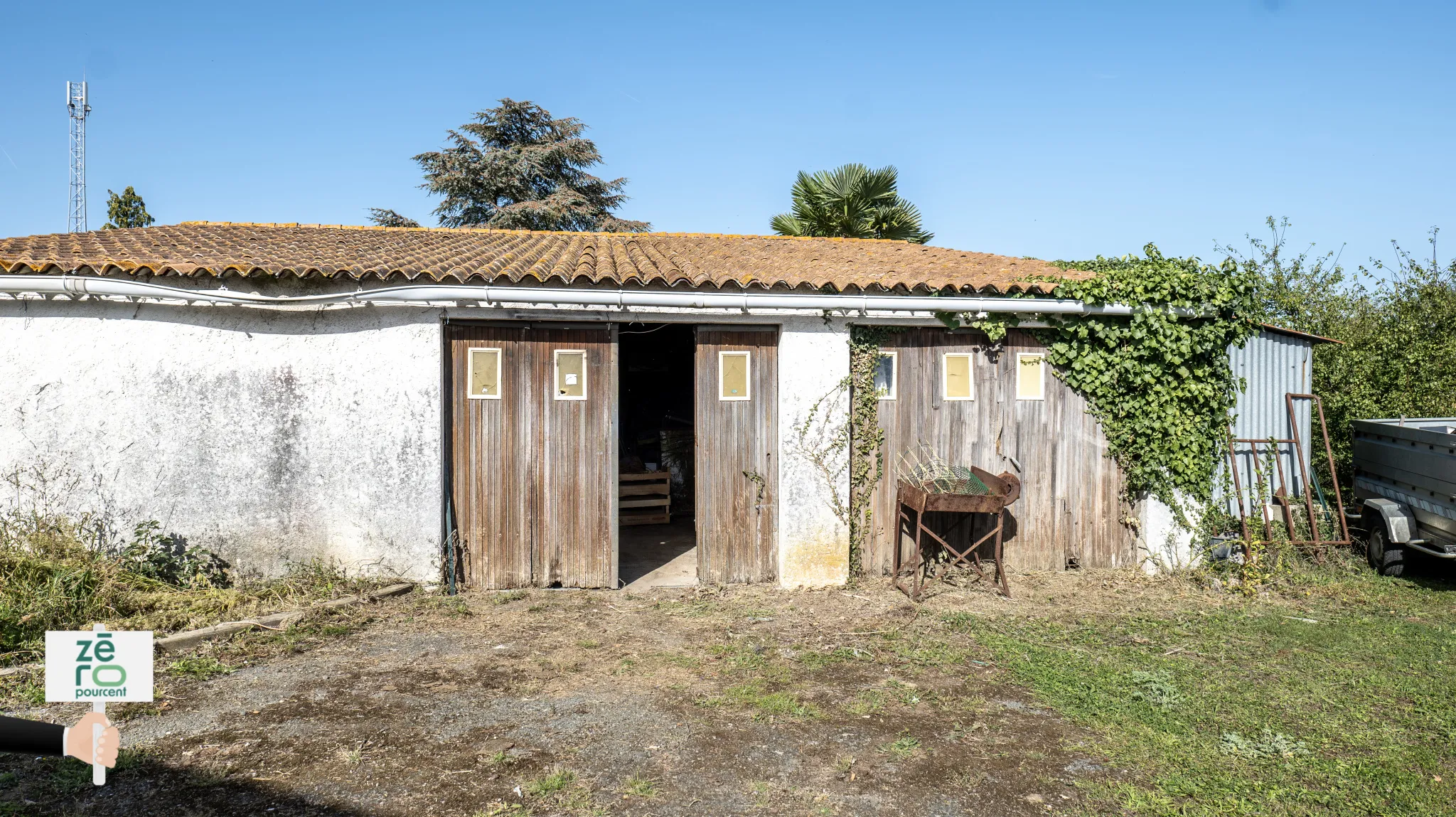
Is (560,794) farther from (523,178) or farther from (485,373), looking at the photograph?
(523,178)

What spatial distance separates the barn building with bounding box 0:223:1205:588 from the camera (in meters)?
7.51

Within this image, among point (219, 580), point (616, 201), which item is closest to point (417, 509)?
point (219, 580)

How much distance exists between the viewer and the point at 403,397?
7.70 meters

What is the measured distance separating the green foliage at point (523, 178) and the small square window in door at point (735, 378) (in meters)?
19.6

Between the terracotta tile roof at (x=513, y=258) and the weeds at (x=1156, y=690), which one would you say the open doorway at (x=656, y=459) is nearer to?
the terracotta tile roof at (x=513, y=258)

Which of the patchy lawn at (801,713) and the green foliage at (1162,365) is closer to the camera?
the patchy lawn at (801,713)

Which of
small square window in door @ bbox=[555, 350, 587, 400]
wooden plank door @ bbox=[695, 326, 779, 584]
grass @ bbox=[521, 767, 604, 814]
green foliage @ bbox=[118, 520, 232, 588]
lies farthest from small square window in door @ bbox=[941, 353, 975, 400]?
green foliage @ bbox=[118, 520, 232, 588]

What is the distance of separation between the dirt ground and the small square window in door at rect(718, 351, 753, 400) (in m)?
2.22

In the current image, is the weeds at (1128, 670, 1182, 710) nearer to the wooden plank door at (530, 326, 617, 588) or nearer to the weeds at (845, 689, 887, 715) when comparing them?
the weeds at (845, 689, 887, 715)

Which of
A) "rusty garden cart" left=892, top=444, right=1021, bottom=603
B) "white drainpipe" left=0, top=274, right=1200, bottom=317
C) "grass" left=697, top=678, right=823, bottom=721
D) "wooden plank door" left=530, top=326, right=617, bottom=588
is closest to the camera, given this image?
"grass" left=697, top=678, right=823, bottom=721

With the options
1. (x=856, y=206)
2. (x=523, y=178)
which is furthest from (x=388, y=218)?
(x=856, y=206)

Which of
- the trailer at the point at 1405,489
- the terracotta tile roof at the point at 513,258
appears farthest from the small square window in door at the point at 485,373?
the trailer at the point at 1405,489

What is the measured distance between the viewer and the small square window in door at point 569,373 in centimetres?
809

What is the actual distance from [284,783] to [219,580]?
4.12m
